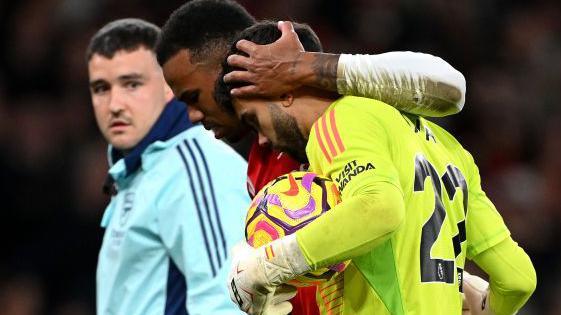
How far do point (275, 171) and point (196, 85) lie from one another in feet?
1.46

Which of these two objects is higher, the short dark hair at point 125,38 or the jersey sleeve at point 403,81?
the jersey sleeve at point 403,81

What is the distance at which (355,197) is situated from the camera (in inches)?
116

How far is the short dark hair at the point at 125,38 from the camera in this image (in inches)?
197

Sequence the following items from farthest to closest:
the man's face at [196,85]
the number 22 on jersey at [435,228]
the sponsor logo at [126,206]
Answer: the sponsor logo at [126,206], the man's face at [196,85], the number 22 on jersey at [435,228]

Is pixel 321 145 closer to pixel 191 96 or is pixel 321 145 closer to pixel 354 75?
pixel 354 75

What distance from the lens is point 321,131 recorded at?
314 centimetres

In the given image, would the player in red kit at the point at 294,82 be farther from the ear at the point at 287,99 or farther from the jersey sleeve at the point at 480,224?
the jersey sleeve at the point at 480,224

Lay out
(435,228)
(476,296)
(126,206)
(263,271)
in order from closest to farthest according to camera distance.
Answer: (263,271) → (435,228) → (476,296) → (126,206)

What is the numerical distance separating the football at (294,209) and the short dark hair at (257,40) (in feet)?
1.29

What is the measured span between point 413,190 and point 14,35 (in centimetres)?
735

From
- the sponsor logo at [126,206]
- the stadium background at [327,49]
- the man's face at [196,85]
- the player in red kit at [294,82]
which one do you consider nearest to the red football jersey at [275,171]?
the player in red kit at [294,82]

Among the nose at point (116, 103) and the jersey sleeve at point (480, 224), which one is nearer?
the jersey sleeve at point (480, 224)

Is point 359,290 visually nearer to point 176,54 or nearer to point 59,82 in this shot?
point 176,54

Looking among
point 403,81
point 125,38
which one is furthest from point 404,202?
point 125,38
